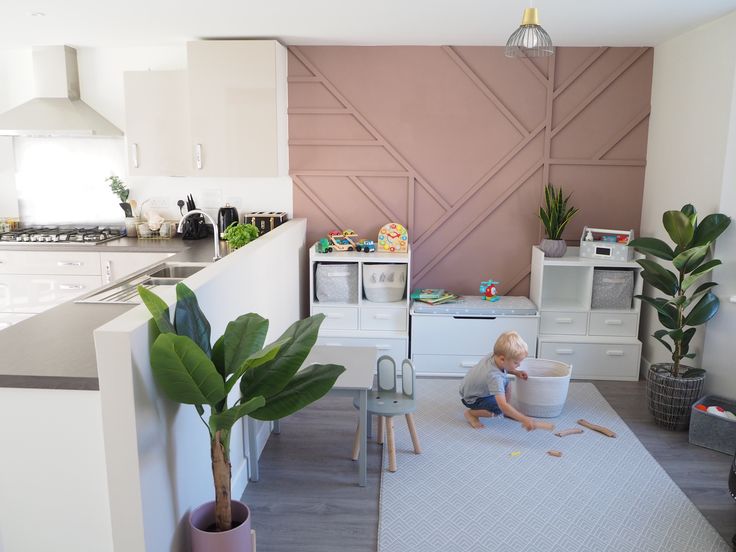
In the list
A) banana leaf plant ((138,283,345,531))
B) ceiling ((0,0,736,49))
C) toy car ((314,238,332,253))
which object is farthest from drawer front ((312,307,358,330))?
banana leaf plant ((138,283,345,531))

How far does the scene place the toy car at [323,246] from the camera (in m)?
4.44

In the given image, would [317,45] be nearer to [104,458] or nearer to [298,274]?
[298,274]

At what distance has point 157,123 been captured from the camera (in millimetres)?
4383

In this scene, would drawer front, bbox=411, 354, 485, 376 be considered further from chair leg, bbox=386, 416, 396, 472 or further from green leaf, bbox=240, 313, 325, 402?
green leaf, bbox=240, 313, 325, 402

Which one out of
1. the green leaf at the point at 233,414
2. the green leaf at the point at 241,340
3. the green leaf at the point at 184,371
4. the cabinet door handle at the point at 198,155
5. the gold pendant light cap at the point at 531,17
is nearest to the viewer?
the green leaf at the point at 184,371

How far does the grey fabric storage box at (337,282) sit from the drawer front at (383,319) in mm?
140

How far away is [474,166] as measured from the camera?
4.58 meters

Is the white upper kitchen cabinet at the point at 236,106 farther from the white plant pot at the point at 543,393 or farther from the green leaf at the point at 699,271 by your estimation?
the green leaf at the point at 699,271

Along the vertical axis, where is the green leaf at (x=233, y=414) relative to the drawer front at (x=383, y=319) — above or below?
above

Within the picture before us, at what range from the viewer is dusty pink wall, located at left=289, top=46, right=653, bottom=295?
445 cm

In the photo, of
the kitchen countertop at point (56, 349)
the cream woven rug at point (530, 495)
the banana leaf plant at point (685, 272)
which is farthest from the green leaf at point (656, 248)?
the kitchen countertop at point (56, 349)

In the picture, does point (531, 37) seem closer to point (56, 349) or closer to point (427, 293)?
point (56, 349)

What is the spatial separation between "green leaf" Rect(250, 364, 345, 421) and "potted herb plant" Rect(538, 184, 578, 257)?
2.70 m

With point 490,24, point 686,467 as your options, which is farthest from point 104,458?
point 490,24
